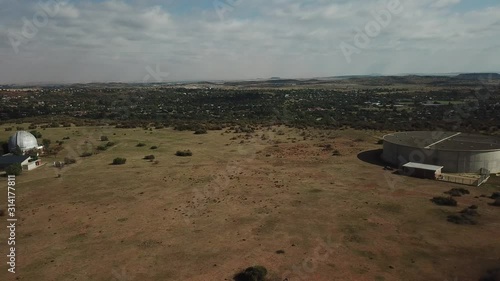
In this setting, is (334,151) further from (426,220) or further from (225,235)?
(225,235)

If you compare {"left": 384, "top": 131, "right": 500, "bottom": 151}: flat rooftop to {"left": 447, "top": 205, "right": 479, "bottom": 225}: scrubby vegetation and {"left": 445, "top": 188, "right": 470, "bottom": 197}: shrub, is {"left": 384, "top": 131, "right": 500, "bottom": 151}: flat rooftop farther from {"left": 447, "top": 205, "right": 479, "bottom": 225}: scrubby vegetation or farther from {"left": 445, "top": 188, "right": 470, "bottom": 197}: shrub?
{"left": 447, "top": 205, "right": 479, "bottom": 225}: scrubby vegetation

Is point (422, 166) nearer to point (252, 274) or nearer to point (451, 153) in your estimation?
point (451, 153)

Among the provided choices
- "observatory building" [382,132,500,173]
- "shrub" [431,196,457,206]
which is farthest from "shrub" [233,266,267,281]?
"observatory building" [382,132,500,173]

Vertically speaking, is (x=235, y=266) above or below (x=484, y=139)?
below

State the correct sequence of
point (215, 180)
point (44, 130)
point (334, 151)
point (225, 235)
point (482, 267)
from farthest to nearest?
1. point (44, 130)
2. point (334, 151)
3. point (215, 180)
4. point (225, 235)
5. point (482, 267)

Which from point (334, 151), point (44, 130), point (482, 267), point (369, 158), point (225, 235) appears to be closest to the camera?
point (482, 267)

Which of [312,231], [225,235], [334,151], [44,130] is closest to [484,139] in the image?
[334,151]

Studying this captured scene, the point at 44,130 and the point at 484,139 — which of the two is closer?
the point at 484,139

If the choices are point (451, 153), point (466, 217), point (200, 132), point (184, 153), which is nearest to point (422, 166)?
point (451, 153)
